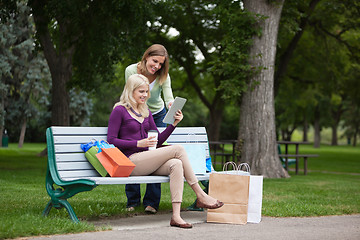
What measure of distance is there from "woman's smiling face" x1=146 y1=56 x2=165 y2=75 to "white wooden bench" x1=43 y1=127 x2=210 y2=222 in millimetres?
907

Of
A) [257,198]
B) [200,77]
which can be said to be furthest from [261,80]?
[200,77]

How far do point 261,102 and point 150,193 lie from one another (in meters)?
6.72

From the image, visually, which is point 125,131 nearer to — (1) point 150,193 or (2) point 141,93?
(2) point 141,93

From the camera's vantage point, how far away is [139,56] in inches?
703

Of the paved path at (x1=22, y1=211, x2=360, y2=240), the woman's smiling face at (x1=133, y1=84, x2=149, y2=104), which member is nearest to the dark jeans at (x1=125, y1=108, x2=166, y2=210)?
the paved path at (x1=22, y1=211, x2=360, y2=240)

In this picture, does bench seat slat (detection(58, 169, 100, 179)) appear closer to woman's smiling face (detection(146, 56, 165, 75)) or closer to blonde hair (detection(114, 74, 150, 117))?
blonde hair (detection(114, 74, 150, 117))

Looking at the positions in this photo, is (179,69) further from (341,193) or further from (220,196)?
(220,196)

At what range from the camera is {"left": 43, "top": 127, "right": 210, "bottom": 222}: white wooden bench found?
585 cm

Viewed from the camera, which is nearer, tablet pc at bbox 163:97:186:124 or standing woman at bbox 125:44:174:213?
tablet pc at bbox 163:97:186:124

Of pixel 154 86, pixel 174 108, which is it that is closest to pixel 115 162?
pixel 174 108

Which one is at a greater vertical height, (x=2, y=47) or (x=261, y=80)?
(x=2, y=47)

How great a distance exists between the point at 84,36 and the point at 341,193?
955cm

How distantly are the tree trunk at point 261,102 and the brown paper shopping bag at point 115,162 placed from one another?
7683 mm

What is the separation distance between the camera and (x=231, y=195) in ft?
20.8
